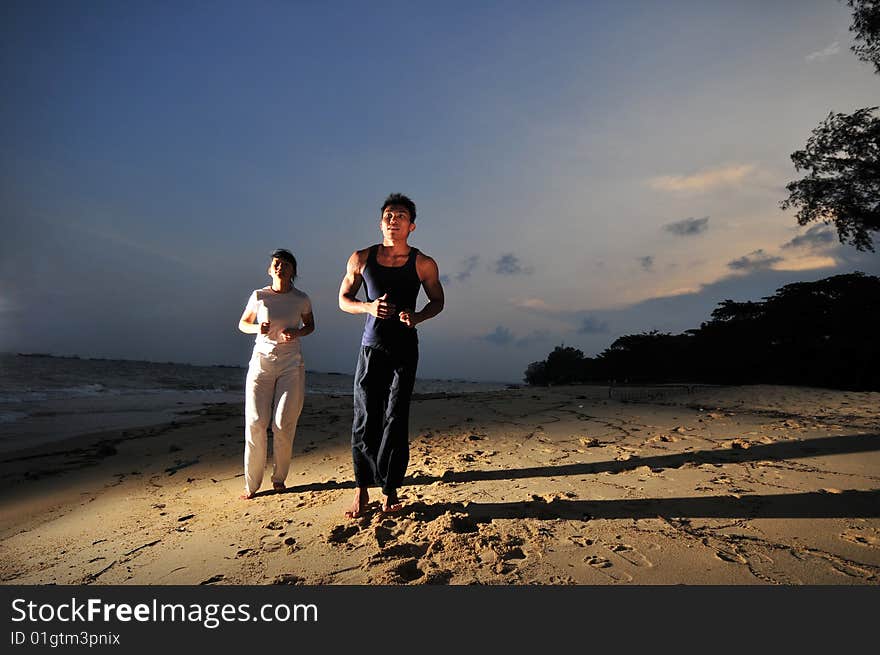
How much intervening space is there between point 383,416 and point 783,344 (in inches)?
719

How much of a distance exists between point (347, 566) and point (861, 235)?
60.8 ft

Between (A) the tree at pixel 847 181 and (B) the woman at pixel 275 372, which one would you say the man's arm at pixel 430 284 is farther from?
(A) the tree at pixel 847 181

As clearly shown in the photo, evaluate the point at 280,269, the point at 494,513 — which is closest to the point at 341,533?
the point at 494,513

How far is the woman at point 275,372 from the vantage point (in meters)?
3.28

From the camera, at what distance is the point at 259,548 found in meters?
2.10

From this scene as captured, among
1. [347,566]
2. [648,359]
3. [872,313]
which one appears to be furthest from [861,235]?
[347,566]

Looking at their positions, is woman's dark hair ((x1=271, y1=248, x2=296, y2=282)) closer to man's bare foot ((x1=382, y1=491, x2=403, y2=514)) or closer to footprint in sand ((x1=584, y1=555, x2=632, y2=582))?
man's bare foot ((x1=382, y1=491, x2=403, y2=514))

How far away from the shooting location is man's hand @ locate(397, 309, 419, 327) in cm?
241

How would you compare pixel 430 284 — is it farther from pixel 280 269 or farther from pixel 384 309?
pixel 280 269

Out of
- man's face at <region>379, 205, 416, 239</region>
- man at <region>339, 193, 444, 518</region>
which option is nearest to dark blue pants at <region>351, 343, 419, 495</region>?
man at <region>339, 193, 444, 518</region>

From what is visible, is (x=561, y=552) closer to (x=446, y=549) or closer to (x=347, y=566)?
(x=446, y=549)

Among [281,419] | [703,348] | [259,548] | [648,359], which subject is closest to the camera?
[259,548]

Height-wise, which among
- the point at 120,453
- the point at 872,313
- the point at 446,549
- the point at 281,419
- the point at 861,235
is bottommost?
the point at 120,453

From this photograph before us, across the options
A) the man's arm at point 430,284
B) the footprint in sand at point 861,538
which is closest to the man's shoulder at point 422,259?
the man's arm at point 430,284
